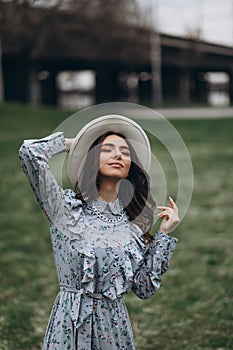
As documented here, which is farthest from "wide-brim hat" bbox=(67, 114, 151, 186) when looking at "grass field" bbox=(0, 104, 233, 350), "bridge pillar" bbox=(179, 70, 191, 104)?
A: "bridge pillar" bbox=(179, 70, 191, 104)

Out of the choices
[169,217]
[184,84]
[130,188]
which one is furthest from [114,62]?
[169,217]

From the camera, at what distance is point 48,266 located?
7.29 metres

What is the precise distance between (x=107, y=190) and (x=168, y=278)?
13.0ft

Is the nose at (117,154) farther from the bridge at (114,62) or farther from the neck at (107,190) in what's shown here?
the bridge at (114,62)

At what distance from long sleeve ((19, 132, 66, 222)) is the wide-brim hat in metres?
0.07

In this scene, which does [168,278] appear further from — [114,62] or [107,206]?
[114,62]

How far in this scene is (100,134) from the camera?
118 inches

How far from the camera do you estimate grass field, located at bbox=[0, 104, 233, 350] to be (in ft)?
17.6

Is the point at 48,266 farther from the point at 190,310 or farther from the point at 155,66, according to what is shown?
the point at 155,66

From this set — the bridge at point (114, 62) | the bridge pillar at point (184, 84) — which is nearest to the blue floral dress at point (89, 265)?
the bridge at point (114, 62)

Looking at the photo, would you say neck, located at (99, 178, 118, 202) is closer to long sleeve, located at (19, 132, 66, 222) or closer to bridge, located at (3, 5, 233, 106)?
long sleeve, located at (19, 132, 66, 222)

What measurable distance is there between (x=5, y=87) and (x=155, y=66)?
22.3ft

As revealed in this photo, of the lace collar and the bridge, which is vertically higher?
the bridge

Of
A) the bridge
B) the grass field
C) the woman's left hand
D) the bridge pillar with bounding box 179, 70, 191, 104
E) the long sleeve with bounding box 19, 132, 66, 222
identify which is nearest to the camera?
the long sleeve with bounding box 19, 132, 66, 222
